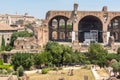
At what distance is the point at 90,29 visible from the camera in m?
82.0

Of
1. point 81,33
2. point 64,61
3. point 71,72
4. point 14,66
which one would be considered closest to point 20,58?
point 14,66

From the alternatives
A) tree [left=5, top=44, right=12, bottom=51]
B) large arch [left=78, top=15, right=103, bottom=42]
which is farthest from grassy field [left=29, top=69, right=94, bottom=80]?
large arch [left=78, top=15, right=103, bottom=42]

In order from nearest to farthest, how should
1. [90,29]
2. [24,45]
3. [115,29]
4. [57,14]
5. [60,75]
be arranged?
[60,75] < [24,45] < [57,14] < [115,29] < [90,29]

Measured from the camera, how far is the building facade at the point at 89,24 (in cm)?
7400

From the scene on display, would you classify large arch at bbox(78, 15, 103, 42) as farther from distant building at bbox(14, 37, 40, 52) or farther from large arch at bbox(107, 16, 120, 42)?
distant building at bbox(14, 37, 40, 52)

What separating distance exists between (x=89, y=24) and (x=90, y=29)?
4.38 ft

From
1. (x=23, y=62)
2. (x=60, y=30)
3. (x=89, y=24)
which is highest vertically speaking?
(x=89, y=24)

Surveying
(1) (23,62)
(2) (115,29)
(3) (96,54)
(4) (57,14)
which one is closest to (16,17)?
(4) (57,14)

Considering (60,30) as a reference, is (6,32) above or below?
below

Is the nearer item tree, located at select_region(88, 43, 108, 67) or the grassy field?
the grassy field

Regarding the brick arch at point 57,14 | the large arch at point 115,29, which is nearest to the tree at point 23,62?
the brick arch at point 57,14

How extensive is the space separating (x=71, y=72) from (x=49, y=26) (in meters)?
38.7

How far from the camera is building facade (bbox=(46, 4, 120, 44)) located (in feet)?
243

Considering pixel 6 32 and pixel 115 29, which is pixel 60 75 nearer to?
pixel 6 32
